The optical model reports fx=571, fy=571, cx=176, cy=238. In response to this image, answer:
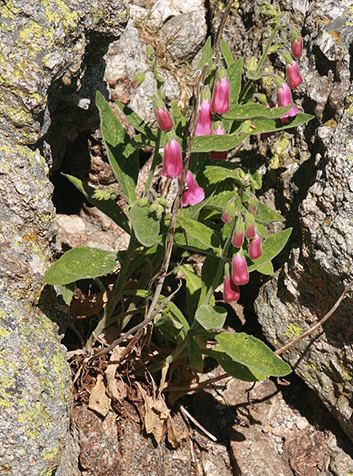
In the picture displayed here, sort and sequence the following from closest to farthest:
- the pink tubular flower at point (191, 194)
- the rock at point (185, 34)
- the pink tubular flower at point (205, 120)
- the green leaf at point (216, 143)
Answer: the green leaf at point (216, 143)
the pink tubular flower at point (205, 120)
the pink tubular flower at point (191, 194)
the rock at point (185, 34)

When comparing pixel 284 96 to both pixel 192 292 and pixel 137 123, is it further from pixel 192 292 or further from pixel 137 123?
pixel 192 292

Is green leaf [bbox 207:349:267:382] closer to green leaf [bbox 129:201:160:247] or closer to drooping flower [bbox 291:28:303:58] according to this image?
green leaf [bbox 129:201:160:247]

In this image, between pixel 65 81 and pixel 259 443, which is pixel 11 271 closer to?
pixel 65 81

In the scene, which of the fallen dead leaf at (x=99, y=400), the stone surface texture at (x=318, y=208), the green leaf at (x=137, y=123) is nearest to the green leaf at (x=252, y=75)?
the stone surface texture at (x=318, y=208)

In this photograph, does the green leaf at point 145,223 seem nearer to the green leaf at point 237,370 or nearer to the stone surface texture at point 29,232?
the stone surface texture at point 29,232

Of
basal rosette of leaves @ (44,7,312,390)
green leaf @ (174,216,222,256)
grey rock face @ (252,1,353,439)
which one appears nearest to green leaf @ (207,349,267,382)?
basal rosette of leaves @ (44,7,312,390)

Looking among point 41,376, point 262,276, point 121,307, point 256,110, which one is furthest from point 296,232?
point 41,376
